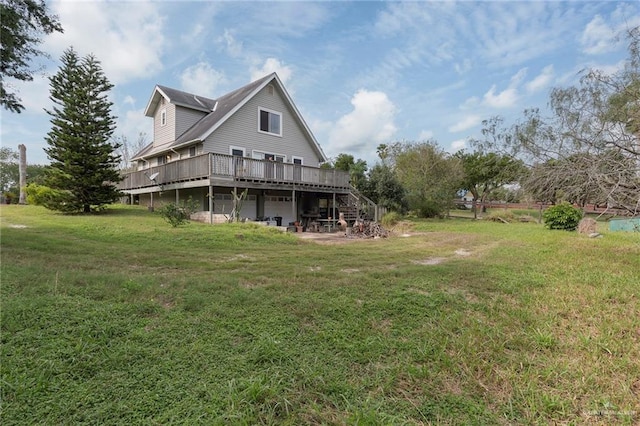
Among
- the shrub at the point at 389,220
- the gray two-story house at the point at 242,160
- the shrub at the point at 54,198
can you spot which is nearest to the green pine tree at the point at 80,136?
the shrub at the point at 54,198

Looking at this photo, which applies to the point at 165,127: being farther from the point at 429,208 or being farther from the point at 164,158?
the point at 429,208

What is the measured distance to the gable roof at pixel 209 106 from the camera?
15453mm

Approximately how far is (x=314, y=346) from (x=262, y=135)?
15.9 meters

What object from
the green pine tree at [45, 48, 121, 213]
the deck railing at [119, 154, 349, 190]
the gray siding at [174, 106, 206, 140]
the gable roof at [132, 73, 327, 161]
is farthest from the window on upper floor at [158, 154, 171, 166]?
the green pine tree at [45, 48, 121, 213]

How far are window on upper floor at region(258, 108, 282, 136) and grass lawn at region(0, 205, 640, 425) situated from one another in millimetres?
13381

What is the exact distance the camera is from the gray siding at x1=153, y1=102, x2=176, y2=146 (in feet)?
58.0

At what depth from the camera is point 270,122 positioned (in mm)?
17797

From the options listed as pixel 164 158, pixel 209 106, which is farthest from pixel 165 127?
pixel 209 106

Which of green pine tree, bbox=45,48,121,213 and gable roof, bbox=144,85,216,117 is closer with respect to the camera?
green pine tree, bbox=45,48,121,213

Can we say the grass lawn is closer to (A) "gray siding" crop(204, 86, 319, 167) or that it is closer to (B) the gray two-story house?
(B) the gray two-story house

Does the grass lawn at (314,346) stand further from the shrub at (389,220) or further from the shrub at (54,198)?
the shrub at (389,220)

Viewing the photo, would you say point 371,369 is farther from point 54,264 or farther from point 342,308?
point 54,264

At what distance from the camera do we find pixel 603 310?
12.3 ft

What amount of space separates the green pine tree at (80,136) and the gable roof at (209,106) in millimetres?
3087
